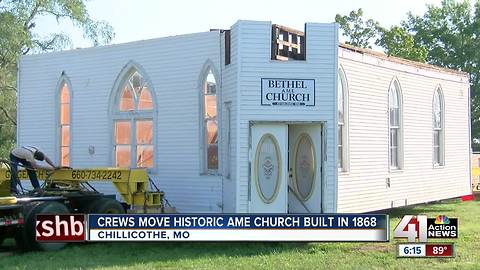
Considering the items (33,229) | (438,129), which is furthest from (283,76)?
(438,129)

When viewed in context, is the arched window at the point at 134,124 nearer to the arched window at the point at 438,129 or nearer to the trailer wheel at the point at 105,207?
the trailer wheel at the point at 105,207

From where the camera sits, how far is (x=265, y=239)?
11.7 m

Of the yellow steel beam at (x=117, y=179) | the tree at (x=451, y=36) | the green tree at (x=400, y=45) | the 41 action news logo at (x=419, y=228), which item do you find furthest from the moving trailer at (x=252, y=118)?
the tree at (x=451, y=36)

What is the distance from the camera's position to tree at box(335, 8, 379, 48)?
47.0 m

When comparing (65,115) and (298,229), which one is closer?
(298,229)

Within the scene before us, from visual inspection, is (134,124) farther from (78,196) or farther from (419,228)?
(419,228)

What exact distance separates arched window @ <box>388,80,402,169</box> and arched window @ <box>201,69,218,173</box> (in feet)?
17.0

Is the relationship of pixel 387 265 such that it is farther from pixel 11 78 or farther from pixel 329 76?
pixel 11 78

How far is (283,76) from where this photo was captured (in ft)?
44.4

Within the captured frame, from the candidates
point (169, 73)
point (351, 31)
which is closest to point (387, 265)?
point (169, 73)

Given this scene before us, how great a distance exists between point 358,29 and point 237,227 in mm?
37554

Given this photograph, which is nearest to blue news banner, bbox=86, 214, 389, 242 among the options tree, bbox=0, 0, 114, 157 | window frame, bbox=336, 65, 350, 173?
window frame, bbox=336, 65, 350, 173

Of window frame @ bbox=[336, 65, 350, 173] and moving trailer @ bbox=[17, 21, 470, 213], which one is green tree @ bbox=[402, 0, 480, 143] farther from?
window frame @ bbox=[336, 65, 350, 173]

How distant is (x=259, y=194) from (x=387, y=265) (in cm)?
A: 333
